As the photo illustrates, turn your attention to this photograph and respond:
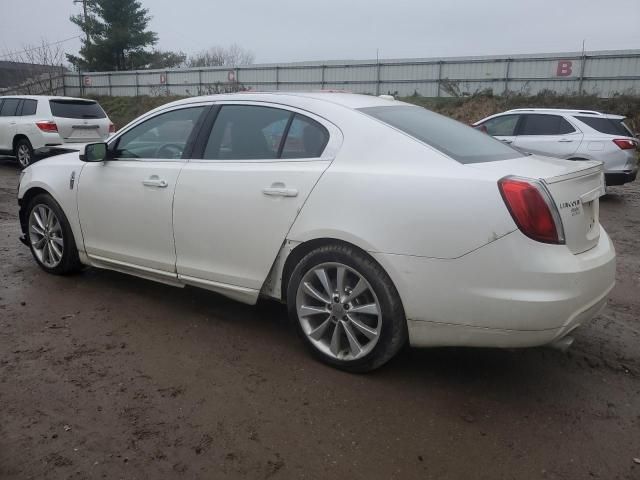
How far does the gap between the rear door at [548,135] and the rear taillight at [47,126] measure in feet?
31.4

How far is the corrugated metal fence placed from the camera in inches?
785

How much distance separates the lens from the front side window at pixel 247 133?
3533 millimetres

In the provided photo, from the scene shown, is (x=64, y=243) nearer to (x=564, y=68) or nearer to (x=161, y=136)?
(x=161, y=136)

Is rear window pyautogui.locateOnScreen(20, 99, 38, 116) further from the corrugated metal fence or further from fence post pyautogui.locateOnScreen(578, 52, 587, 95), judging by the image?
fence post pyautogui.locateOnScreen(578, 52, 587, 95)

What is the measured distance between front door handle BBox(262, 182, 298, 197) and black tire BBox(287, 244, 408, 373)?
37 centimetres

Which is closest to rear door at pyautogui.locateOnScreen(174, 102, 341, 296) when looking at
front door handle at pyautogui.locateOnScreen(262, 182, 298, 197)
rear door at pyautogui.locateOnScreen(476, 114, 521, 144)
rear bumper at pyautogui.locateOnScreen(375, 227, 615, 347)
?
front door handle at pyautogui.locateOnScreen(262, 182, 298, 197)

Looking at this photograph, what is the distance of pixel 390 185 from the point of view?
295cm

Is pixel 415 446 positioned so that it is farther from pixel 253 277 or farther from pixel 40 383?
pixel 40 383

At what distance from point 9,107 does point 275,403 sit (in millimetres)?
12845

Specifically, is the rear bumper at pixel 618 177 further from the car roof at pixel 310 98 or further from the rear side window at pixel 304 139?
the rear side window at pixel 304 139

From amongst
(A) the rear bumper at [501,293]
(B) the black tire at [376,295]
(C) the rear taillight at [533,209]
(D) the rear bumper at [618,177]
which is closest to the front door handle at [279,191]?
(B) the black tire at [376,295]

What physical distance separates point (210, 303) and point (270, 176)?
1.44 m

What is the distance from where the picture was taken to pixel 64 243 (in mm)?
4730

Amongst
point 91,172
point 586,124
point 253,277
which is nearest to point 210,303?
point 253,277
